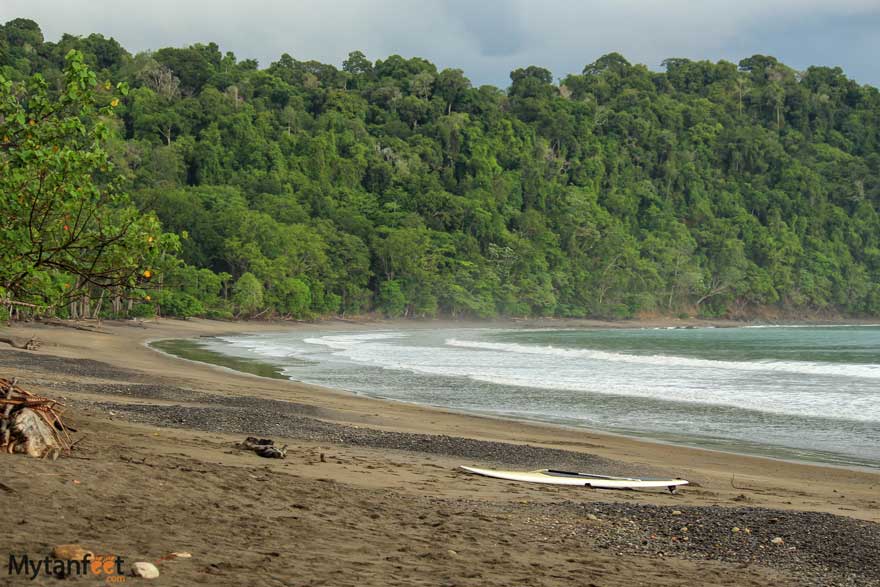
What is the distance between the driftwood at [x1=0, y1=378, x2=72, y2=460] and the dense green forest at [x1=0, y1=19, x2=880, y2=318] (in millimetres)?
52241

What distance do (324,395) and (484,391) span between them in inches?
197

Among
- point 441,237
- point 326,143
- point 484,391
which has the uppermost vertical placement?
point 326,143

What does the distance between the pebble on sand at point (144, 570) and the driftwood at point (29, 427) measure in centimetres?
337

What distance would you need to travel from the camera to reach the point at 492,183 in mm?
115062

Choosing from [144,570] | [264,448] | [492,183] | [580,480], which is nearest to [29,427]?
[264,448]

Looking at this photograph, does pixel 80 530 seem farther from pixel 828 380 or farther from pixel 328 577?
pixel 828 380

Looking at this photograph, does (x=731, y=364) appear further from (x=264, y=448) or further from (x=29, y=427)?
(x=29, y=427)

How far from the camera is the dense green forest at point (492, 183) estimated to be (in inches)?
3297

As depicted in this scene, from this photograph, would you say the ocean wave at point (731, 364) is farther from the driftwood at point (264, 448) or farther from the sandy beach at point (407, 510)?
the driftwood at point (264, 448)

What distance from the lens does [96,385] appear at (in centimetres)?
1750

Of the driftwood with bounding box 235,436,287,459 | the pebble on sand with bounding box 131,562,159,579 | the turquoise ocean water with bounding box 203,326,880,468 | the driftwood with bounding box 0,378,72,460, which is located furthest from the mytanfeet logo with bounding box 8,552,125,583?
the turquoise ocean water with bounding box 203,326,880,468

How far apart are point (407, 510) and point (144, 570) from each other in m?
3.08

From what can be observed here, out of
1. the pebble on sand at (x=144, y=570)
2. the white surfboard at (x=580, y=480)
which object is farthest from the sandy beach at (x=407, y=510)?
the white surfboard at (x=580, y=480)

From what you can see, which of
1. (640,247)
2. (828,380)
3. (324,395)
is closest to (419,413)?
(324,395)
